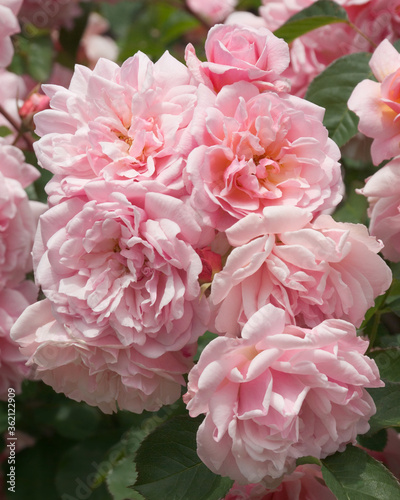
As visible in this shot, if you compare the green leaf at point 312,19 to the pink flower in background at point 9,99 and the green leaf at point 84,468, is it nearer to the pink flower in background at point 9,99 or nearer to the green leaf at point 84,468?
the pink flower in background at point 9,99

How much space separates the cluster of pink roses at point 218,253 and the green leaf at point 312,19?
25 centimetres

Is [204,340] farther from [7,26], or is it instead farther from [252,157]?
[7,26]

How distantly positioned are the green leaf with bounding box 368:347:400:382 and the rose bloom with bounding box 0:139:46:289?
17.6 inches

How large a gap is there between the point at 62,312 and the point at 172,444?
0.18 meters

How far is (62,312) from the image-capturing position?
0.58m

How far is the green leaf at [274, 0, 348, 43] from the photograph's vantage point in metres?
0.80

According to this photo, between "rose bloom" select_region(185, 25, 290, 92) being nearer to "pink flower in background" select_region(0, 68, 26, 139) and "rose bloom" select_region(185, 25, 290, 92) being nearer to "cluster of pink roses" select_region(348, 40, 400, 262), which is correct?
"cluster of pink roses" select_region(348, 40, 400, 262)

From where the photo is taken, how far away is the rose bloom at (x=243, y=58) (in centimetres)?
57

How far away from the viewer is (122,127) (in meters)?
0.59

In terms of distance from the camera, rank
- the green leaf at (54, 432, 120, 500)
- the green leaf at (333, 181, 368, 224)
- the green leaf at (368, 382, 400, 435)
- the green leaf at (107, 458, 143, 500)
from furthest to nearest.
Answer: the green leaf at (54, 432, 120, 500)
the green leaf at (333, 181, 368, 224)
the green leaf at (107, 458, 143, 500)
the green leaf at (368, 382, 400, 435)

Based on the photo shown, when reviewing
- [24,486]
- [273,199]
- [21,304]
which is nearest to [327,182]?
[273,199]

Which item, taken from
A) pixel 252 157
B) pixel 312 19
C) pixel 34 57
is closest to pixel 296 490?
pixel 252 157

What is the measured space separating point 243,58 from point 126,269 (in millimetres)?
221

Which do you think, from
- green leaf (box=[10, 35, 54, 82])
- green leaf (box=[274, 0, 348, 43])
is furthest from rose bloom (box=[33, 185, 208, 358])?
green leaf (box=[10, 35, 54, 82])
